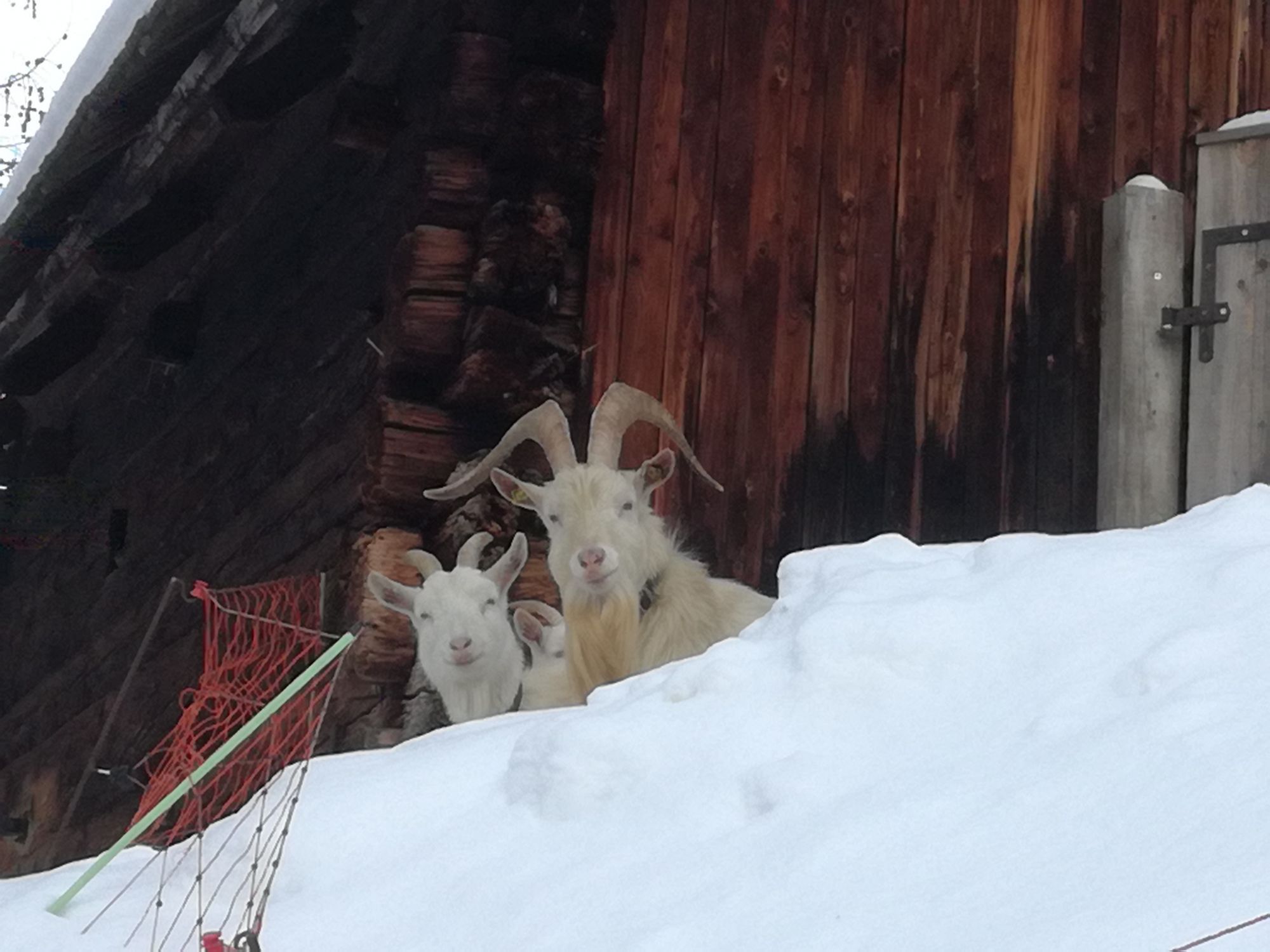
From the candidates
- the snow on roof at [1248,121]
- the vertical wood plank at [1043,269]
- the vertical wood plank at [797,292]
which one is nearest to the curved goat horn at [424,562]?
the vertical wood plank at [797,292]

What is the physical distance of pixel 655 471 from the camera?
19.1 feet

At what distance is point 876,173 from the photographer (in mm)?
6293

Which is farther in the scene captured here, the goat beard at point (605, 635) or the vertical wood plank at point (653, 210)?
the vertical wood plank at point (653, 210)

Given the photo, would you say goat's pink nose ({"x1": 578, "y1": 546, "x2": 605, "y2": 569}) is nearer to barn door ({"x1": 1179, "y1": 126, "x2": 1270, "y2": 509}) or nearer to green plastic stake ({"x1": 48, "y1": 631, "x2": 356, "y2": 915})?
barn door ({"x1": 1179, "y1": 126, "x2": 1270, "y2": 509})

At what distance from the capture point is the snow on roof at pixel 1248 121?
568 centimetres

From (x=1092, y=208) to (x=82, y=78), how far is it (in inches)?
146

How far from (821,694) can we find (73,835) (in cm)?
660

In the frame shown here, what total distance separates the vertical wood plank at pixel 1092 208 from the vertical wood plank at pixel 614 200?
1.70 metres

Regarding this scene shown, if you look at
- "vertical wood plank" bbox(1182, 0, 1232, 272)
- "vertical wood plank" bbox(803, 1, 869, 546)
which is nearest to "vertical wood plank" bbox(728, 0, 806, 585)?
"vertical wood plank" bbox(803, 1, 869, 546)

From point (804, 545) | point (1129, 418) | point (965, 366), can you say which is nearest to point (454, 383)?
point (804, 545)

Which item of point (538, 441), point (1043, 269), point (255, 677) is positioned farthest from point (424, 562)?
point (1043, 269)

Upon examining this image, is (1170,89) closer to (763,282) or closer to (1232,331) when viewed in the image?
(1232,331)

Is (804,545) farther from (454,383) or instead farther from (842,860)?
(842,860)

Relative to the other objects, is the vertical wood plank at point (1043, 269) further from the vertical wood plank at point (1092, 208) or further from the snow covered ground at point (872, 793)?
the snow covered ground at point (872, 793)
